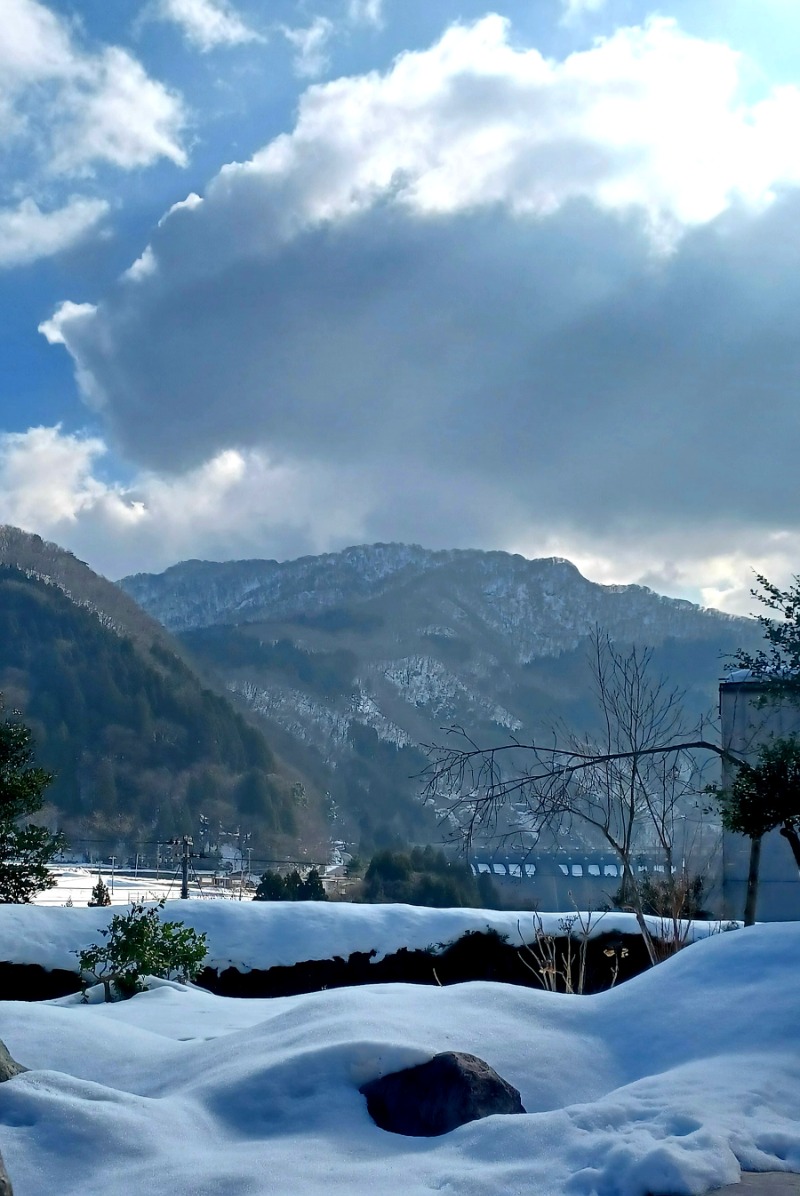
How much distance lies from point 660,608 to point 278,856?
112 feet

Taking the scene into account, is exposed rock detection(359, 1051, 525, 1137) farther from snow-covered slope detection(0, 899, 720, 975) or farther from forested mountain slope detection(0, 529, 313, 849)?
forested mountain slope detection(0, 529, 313, 849)

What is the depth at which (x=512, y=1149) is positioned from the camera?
11.0 ft

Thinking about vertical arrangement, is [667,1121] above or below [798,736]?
below

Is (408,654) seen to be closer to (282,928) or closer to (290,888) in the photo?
(290,888)

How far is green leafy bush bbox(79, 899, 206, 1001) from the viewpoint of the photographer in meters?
7.26

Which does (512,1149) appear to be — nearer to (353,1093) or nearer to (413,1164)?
(413,1164)

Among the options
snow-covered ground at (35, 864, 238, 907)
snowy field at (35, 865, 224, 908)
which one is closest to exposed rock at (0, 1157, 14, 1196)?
snowy field at (35, 865, 224, 908)

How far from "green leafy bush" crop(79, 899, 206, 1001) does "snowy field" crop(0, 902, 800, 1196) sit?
1.57 metres

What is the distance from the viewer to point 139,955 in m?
7.38

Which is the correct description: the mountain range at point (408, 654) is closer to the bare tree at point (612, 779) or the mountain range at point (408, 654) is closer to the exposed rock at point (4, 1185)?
the bare tree at point (612, 779)

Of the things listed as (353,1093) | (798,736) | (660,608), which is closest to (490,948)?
(798,736)

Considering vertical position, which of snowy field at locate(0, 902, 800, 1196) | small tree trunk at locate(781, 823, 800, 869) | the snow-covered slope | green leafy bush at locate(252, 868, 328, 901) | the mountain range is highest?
the mountain range

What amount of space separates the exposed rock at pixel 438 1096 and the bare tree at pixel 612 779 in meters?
2.61

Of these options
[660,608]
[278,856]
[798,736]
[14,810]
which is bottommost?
[278,856]
